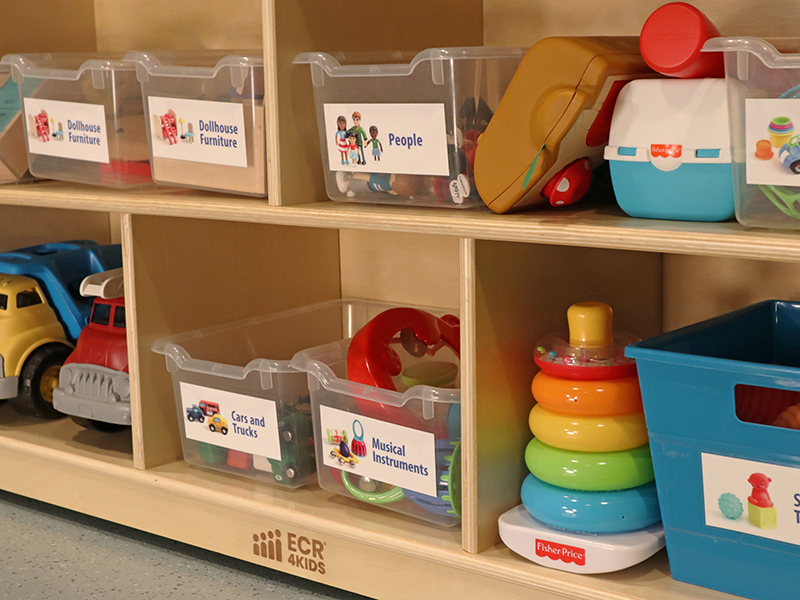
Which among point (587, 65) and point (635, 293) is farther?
point (635, 293)

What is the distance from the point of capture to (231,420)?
121 cm

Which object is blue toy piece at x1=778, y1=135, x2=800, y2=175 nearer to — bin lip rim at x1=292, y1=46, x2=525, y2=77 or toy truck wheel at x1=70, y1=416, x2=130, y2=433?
bin lip rim at x1=292, y1=46, x2=525, y2=77

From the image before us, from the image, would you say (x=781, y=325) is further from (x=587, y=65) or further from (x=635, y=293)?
(x=587, y=65)

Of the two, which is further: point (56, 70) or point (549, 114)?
point (56, 70)

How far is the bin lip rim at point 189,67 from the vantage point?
110cm

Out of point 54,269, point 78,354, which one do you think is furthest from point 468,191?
point 54,269

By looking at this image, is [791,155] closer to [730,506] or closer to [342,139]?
[730,506]

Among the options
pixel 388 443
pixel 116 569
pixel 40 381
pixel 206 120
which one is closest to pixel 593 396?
pixel 388 443

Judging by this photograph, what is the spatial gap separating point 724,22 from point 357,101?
464mm

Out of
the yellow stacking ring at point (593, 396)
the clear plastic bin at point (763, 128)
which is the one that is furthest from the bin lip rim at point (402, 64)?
the yellow stacking ring at point (593, 396)

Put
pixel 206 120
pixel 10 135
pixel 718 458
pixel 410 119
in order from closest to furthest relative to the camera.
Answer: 1. pixel 718 458
2. pixel 410 119
3. pixel 206 120
4. pixel 10 135

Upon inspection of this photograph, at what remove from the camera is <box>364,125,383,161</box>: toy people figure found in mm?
1021

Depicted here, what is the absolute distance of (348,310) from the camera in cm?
150

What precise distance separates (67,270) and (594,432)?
100 centimetres
